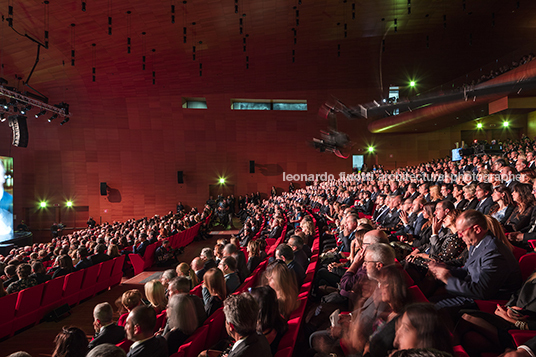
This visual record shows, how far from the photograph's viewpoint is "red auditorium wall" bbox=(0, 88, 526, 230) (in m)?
14.4

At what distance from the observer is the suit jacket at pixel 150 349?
1564mm

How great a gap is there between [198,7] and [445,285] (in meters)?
9.23

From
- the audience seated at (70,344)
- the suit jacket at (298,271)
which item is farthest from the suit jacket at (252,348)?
the suit jacket at (298,271)

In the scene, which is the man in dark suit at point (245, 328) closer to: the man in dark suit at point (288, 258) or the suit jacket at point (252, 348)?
the suit jacket at point (252, 348)

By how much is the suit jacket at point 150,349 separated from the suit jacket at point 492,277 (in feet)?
4.93

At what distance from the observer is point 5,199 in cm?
1200

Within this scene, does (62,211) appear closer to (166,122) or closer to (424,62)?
(166,122)

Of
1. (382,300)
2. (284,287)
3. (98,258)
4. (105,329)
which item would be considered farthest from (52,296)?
(382,300)

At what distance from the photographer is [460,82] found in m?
11.0

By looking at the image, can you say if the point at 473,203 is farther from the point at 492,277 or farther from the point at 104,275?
the point at 104,275

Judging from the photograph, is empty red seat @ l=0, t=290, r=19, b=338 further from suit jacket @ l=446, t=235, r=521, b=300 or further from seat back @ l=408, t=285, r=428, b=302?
suit jacket @ l=446, t=235, r=521, b=300

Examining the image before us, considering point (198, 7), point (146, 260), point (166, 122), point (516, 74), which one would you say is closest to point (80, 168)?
point (166, 122)

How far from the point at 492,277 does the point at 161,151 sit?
14.8 meters

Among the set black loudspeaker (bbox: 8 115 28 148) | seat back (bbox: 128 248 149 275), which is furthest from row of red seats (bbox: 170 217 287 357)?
black loudspeaker (bbox: 8 115 28 148)
